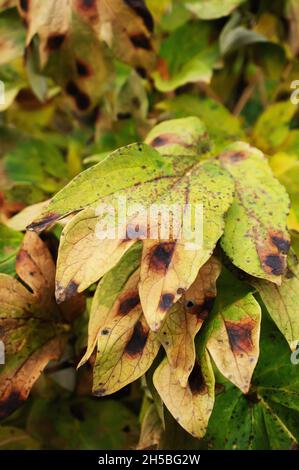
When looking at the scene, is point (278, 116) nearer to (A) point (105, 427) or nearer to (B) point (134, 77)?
(B) point (134, 77)

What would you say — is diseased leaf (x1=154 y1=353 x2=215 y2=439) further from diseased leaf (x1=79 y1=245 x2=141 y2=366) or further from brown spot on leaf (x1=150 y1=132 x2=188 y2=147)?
brown spot on leaf (x1=150 y1=132 x2=188 y2=147)

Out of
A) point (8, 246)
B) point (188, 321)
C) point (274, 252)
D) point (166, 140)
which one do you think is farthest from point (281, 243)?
point (8, 246)

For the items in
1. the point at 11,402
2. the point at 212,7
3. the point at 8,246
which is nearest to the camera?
the point at 11,402

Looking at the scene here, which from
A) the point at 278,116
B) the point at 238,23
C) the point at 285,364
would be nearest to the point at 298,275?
the point at 285,364

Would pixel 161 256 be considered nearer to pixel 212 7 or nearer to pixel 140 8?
pixel 140 8

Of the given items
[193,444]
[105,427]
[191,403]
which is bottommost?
[105,427]

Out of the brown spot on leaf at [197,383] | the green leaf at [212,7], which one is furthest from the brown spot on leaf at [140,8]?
the brown spot on leaf at [197,383]

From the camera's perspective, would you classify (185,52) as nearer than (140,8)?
No
